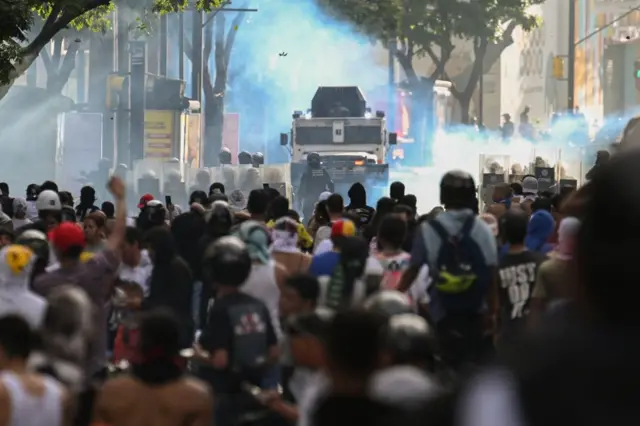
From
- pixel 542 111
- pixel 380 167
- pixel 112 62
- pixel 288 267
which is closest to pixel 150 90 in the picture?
pixel 380 167

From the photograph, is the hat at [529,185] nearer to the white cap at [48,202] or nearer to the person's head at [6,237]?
the white cap at [48,202]

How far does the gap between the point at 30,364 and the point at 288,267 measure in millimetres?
4090

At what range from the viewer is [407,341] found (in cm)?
498

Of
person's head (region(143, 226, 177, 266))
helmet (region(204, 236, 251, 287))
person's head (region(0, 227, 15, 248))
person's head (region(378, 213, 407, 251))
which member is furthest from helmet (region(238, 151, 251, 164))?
helmet (region(204, 236, 251, 287))

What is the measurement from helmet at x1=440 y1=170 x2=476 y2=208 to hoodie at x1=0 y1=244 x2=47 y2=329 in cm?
235

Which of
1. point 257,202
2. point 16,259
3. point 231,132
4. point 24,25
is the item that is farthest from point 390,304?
point 231,132

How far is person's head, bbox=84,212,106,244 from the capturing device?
11656 mm

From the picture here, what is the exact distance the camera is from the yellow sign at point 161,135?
43531 mm

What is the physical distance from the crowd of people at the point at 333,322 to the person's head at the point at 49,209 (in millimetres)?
48

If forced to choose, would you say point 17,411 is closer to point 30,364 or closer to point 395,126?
point 30,364

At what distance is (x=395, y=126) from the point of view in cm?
6462

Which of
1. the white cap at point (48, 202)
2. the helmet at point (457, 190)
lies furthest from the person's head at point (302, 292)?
the white cap at point (48, 202)

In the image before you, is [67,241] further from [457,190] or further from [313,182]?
[313,182]

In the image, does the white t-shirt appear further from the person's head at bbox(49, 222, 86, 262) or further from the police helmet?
the police helmet
